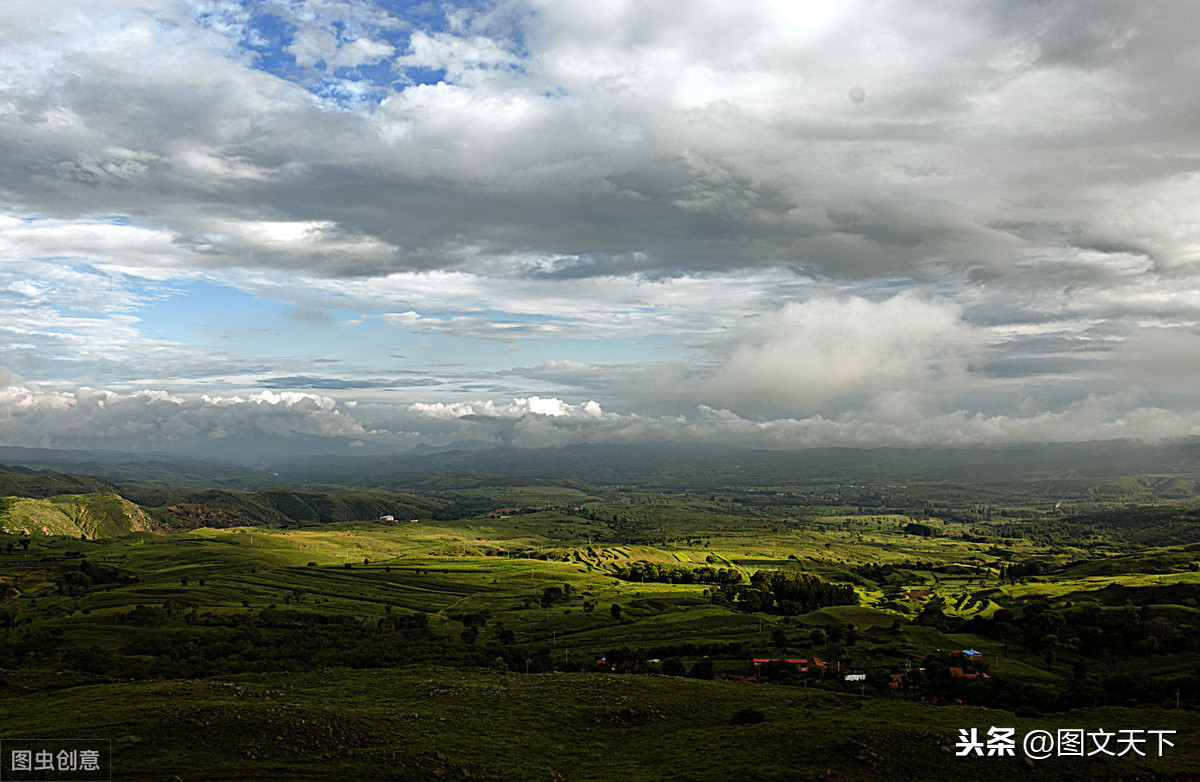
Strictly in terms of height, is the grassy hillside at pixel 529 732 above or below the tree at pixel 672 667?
above

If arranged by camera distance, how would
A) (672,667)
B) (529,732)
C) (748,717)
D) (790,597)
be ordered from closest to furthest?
→ (529,732), (748,717), (672,667), (790,597)

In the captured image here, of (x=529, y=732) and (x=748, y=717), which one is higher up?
(x=529, y=732)

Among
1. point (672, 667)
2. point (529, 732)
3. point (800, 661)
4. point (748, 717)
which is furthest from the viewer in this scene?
point (800, 661)

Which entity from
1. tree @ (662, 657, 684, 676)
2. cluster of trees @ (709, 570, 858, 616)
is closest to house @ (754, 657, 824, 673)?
tree @ (662, 657, 684, 676)

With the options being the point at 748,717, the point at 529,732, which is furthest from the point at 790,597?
the point at 529,732

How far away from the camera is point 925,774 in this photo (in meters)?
50.6

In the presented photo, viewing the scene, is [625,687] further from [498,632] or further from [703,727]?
[498,632]

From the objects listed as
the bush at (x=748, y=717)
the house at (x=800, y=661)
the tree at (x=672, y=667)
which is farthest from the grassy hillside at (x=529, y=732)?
the house at (x=800, y=661)

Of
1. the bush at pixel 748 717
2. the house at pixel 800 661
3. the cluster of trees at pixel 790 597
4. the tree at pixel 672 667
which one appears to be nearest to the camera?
the bush at pixel 748 717

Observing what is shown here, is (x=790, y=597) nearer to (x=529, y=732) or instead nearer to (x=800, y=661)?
(x=800, y=661)

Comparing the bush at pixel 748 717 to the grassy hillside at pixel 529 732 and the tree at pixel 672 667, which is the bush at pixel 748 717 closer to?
the grassy hillside at pixel 529 732

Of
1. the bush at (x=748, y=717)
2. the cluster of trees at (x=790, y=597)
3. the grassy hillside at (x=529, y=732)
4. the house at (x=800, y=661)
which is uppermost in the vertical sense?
the grassy hillside at (x=529, y=732)

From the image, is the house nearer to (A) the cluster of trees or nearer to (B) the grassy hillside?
(B) the grassy hillside

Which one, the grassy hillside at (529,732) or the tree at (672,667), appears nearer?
the grassy hillside at (529,732)
